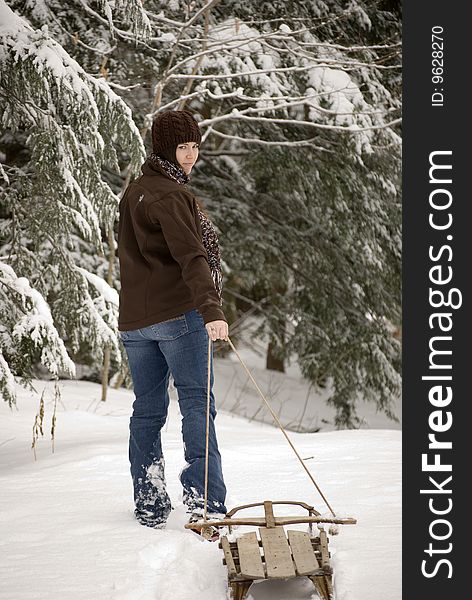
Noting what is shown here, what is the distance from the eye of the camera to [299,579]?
106 inches

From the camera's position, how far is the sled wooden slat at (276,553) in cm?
246

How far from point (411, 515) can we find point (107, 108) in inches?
111

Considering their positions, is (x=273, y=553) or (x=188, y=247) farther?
(x=188, y=247)

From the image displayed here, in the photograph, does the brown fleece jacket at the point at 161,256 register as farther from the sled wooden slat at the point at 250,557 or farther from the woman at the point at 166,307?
the sled wooden slat at the point at 250,557

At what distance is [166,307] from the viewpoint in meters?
3.07

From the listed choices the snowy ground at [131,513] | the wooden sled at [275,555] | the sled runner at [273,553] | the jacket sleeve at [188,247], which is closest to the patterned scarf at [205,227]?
the jacket sleeve at [188,247]

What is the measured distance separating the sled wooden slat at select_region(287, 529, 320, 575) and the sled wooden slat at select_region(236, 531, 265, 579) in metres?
0.11

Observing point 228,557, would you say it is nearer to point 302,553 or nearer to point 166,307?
point 302,553

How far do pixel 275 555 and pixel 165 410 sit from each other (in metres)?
0.89

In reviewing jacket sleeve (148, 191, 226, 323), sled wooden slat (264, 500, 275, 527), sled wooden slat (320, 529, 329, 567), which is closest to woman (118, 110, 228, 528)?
jacket sleeve (148, 191, 226, 323)

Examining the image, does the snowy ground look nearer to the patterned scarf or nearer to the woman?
the woman

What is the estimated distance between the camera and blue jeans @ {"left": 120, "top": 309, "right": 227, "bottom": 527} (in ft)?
10.2

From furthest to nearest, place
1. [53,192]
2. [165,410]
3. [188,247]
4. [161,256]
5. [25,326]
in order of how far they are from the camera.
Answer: [53,192]
[25,326]
[165,410]
[161,256]
[188,247]

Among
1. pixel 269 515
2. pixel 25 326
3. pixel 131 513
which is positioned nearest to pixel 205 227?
pixel 269 515
